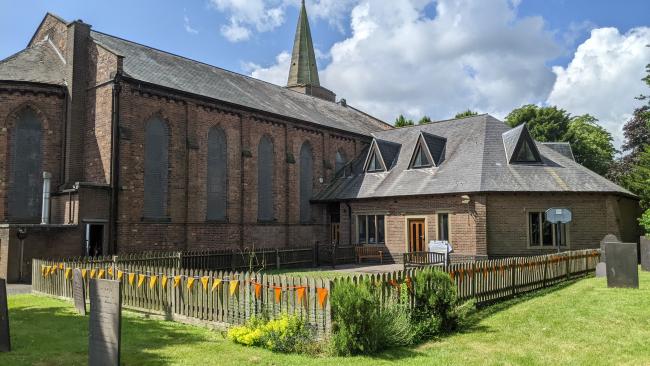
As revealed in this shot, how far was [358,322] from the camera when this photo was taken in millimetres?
8766

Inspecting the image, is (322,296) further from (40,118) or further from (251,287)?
(40,118)

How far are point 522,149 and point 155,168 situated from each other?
750 inches

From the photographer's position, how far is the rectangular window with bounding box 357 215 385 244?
29734 millimetres

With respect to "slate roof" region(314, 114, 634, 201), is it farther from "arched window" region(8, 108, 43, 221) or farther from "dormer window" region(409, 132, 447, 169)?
"arched window" region(8, 108, 43, 221)

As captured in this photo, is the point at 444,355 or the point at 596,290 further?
the point at 596,290

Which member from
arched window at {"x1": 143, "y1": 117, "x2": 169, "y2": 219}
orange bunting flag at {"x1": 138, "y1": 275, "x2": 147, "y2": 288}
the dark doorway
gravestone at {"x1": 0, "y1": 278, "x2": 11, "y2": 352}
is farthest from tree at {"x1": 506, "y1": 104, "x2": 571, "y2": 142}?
gravestone at {"x1": 0, "y1": 278, "x2": 11, "y2": 352}

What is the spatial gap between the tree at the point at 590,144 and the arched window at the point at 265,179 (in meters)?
34.6

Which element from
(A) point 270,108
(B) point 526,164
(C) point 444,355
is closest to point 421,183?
(B) point 526,164

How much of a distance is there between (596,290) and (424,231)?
12.3 meters

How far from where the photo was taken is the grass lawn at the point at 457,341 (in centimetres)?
841

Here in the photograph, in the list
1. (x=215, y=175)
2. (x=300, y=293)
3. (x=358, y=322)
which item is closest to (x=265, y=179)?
(x=215, y=175)

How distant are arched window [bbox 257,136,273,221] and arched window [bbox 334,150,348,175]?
6.13m

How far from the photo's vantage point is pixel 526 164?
2680cm

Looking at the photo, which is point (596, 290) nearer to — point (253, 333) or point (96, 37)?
point (253, 333)
